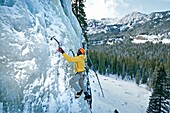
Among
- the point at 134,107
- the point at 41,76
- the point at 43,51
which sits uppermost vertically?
the point at 43,51

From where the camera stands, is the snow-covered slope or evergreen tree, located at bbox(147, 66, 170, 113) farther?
evergreen tree, located at bbox(147, 66, 170, 113)

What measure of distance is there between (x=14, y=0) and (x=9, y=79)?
443 cm

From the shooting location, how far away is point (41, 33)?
13.9 m

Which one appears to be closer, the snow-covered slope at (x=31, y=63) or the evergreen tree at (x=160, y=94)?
the snow-covered slope at (x=31, y=63)

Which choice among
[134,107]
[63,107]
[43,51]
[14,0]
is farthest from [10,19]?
[134,107]

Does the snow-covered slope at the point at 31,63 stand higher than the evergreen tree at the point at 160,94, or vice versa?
the snow-covered slope at the point at 31,63

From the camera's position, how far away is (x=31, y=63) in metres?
12.7

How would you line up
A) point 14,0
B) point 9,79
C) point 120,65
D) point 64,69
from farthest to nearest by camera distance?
point 120,65 → point 64,69 → point 14,0 → point 9,79

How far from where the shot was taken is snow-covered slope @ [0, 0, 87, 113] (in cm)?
A: 1174

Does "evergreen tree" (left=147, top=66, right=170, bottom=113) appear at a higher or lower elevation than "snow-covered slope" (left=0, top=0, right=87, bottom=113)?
lower

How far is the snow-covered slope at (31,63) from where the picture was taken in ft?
38.5

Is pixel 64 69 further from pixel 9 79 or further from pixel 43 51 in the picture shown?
pixel 9 79

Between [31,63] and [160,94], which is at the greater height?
[31,63]

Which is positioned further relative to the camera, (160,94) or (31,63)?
(160,94)
